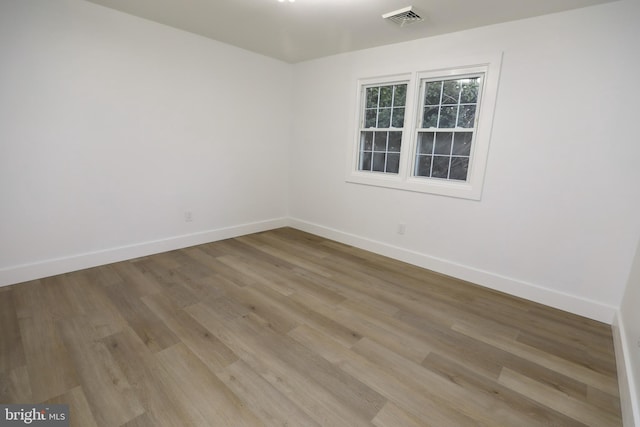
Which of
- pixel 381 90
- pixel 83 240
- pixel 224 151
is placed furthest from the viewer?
pixel 224 151

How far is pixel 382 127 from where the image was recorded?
3781mm

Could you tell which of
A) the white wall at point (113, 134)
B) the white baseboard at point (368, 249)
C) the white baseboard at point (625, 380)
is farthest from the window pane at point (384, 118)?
the white baseboard at point (625, 380)

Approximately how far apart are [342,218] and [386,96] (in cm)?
169

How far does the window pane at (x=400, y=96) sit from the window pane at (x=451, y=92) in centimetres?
46

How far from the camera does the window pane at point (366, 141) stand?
3944mm

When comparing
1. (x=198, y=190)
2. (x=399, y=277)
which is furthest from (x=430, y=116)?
(x=198, y=190)

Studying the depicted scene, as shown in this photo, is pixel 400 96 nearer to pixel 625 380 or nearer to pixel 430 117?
pixel 430 117

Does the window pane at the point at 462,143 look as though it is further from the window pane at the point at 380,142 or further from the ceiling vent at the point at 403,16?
the ceiling vent at the point at 403,16

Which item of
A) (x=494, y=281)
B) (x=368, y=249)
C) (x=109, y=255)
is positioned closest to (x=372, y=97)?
(x=368, y=249)

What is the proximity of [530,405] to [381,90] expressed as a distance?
3.36 metres

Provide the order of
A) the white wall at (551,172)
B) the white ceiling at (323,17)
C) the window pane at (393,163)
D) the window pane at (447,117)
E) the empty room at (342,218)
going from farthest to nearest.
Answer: the window pane at (393,163) → the window pane at (447,117) → the white ceiling at (323,17) → the white wall at (551,172) → the empty room at (342,218)

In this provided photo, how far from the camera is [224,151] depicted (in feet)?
13.1

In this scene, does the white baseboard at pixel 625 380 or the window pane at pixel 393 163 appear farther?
the window pane at pixel 393 163

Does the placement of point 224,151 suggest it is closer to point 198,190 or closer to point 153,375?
point 198,190
